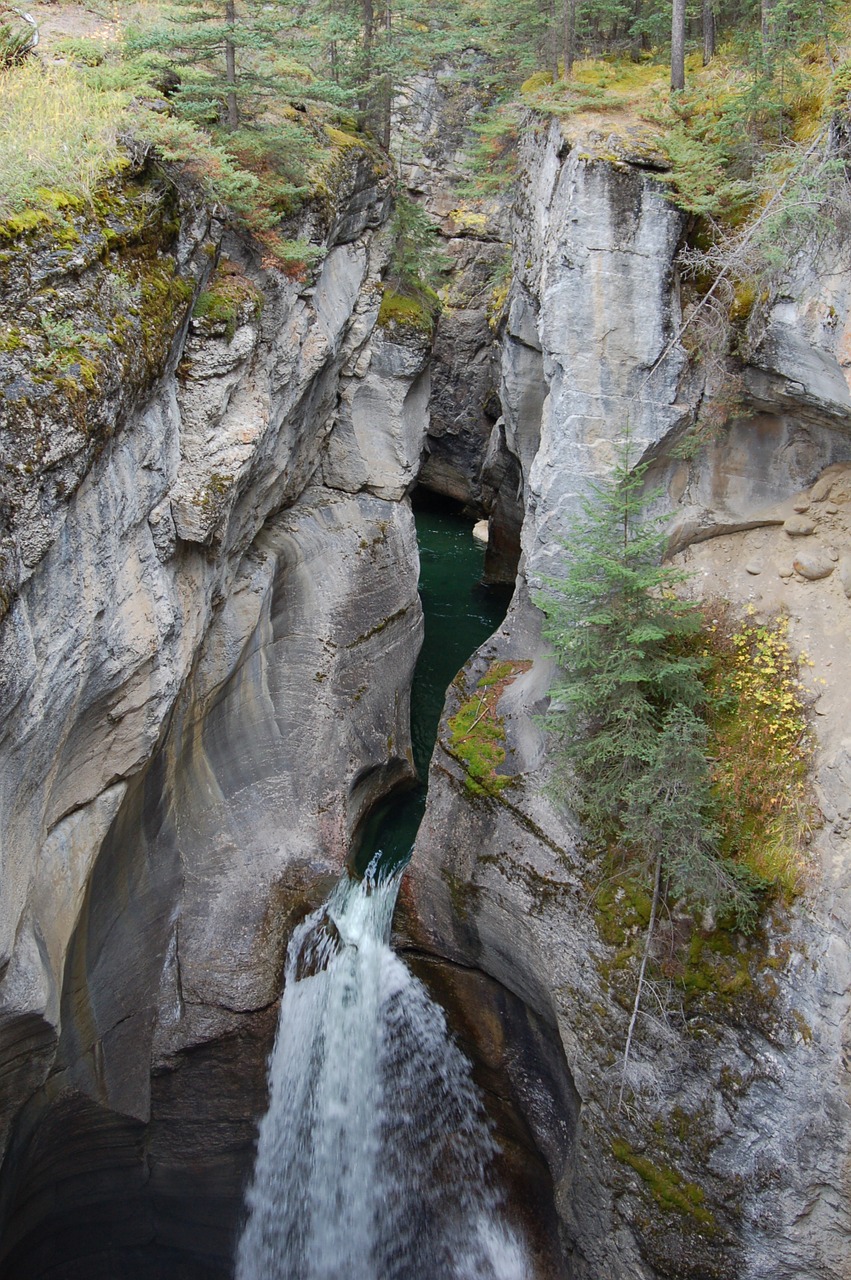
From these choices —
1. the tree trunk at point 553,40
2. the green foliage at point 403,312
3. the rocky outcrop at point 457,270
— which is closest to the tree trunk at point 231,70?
the green foliage at point 403,312

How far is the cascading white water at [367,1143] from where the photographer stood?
10.0 meters

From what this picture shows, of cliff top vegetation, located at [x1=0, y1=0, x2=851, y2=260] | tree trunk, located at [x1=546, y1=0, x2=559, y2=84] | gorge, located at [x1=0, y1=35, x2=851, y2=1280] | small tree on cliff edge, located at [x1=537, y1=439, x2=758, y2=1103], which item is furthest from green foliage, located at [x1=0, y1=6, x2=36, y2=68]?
tree trunk, located at [x1=546, y1=0, x2=559, y2=84]

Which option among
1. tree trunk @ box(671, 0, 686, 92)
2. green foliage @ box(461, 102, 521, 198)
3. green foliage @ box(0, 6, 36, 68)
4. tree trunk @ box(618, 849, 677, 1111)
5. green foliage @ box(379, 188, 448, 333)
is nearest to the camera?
tree trunk @ box(618, 849, 677, 1111)

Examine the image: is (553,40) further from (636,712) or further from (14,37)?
(636,712)

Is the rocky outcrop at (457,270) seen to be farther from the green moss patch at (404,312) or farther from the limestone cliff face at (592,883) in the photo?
the limestone cliff face at (592,883)

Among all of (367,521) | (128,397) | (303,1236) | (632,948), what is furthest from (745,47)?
(303,1236)

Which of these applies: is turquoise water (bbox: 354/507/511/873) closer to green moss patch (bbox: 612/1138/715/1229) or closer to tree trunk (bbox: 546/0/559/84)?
green moss patch (bbox: 612/1138/715/1229)

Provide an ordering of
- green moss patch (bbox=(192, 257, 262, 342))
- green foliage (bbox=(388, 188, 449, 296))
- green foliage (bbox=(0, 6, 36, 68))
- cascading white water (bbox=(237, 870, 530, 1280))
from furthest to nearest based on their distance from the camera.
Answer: green foliage (bbox=(388, 188, 449, 296)) → green foliage (bbox=(0, 6, 36, 68)) → green moss patch (bbox=(192, 257, 262, 342)) → cascading white water (bbox=(237, 870, 530, 1280))

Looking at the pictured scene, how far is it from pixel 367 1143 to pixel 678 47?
55.9 ft

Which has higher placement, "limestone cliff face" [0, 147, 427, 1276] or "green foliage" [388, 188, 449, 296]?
"green foliage" [388, 188, 449, 296]

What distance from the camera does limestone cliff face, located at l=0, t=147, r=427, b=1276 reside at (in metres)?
7.87

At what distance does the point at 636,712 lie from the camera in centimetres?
920

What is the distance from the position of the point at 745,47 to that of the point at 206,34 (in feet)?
28.2

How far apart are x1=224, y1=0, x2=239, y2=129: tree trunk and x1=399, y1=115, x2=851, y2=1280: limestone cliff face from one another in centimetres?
527
